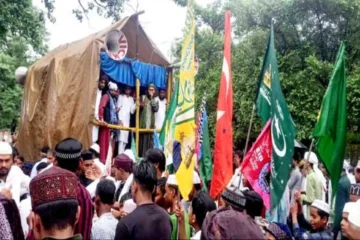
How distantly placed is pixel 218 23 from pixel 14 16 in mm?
17580

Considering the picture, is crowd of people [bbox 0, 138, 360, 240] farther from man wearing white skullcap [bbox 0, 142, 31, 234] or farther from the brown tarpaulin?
the brown tarpaulin

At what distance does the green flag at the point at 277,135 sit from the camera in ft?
14.1

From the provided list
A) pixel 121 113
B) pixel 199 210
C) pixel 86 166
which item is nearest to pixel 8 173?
pixel 86 166

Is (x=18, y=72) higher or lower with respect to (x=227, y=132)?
higher

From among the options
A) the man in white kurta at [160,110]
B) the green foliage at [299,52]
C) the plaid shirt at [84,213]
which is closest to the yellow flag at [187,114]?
the plaid shirt at [84,213]

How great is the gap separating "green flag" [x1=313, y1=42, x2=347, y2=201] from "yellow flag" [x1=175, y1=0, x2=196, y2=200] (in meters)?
1.17

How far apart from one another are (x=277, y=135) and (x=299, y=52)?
1444 centimetres

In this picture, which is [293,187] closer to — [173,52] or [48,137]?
[48,137]

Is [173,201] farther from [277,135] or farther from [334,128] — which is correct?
[334,128]

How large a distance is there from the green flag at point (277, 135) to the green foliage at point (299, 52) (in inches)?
497

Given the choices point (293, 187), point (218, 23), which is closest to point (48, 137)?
point (293, 187)

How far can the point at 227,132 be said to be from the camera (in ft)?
14.8

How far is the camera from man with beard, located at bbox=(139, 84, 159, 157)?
998cm

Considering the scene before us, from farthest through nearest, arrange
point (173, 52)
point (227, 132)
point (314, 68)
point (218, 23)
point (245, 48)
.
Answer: point (173, 52), point (218, 23), point (245, 48), point (314, 68), point (227, 132)
